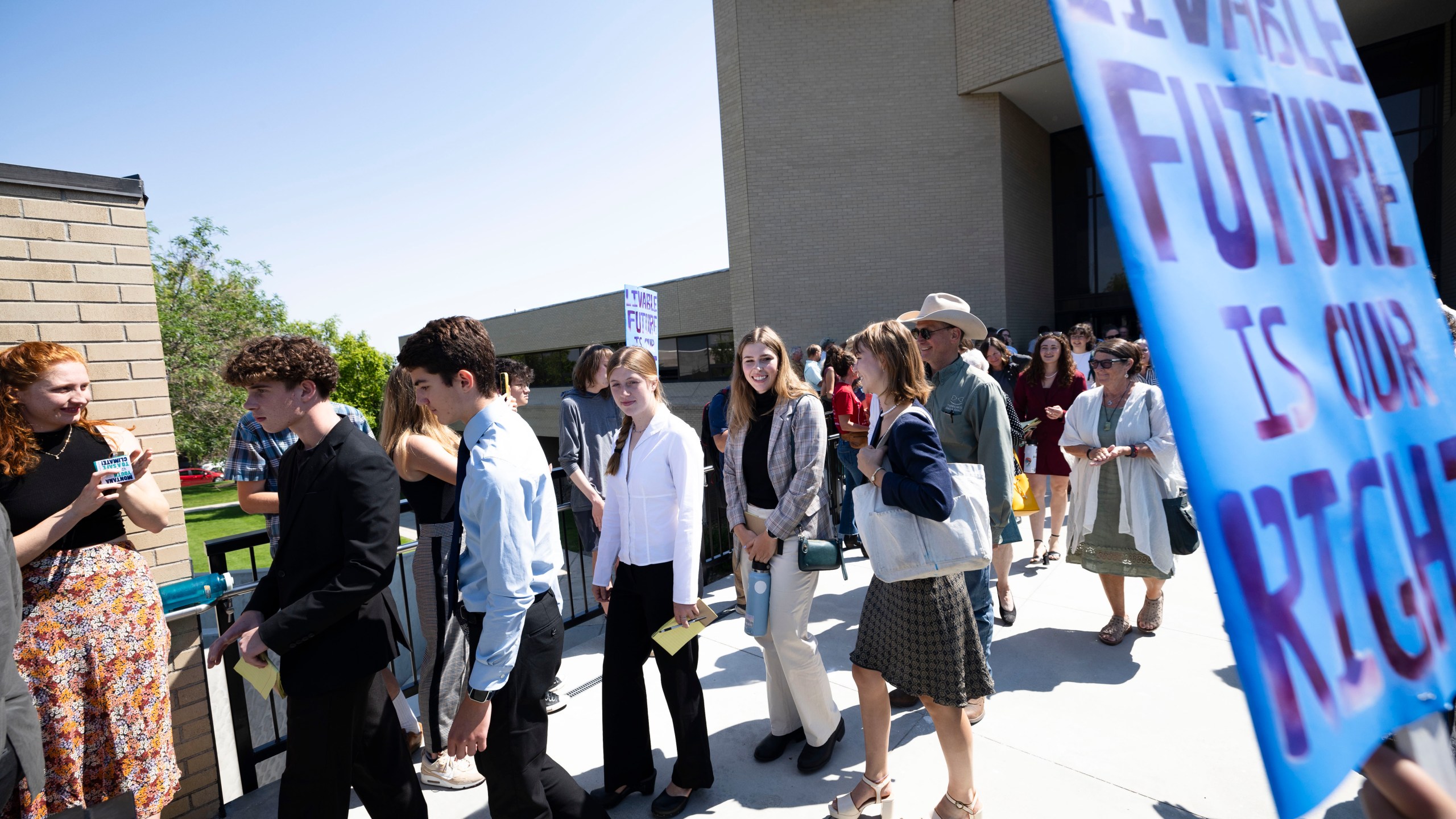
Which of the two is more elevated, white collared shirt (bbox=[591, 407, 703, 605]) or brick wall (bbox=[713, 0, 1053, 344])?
brick wall (bbox=[713, 0, 1053, 344])

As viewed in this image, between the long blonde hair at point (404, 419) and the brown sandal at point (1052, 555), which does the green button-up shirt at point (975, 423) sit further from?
the long blonde hair at point (404, 419)

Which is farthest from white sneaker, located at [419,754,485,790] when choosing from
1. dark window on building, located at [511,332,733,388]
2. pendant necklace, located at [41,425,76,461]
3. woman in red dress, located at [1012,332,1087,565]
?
dark window on building, located at [511,332,733,388]

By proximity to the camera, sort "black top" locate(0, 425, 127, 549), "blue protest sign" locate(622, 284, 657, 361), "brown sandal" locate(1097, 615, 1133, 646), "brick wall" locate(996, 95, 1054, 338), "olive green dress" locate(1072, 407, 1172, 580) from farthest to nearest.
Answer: "brick wall" locate(996, 95, 1054, 338) → "blue protest sign" locate(622, 284, 657, 361) → "brown sandal" locate(1097, 615, 1133, 646) → "olive green dress" locate(1072, 407, 1172, 580) → "black top" locate(0, 425, 127, 549)

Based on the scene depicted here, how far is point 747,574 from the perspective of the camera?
324cm

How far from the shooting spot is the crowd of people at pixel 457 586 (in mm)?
2326

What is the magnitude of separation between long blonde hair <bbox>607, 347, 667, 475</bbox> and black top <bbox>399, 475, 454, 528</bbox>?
2.53 ft

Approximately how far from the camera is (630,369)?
2.91 metres

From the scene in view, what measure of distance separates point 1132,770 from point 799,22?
19.4 meters

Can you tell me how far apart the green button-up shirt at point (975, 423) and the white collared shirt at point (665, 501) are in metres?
1.52

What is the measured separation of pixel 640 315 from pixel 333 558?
14.7 feet

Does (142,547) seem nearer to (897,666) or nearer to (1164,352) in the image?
(897,666)

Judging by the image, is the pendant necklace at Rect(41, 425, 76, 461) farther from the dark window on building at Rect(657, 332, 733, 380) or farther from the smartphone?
the dark window on building at Rect(657, 332, 733, 380)

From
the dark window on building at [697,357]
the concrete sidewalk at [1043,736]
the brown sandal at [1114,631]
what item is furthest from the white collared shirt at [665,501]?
the dark window on building at [697,357]

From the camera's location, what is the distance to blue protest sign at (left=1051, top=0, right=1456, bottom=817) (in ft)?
2.75
